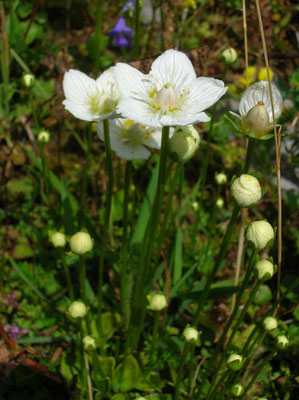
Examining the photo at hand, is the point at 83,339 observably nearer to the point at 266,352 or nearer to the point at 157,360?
the point at 157,360

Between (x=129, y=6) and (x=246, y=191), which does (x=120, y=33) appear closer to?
(x=129, y=6)

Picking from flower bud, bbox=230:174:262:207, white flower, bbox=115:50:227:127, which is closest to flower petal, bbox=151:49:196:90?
white flower, bbox=115:50:227:127

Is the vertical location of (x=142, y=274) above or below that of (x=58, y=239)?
below

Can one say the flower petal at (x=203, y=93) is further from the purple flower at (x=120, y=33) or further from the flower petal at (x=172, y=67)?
the purple flower at (x=120, y=33)

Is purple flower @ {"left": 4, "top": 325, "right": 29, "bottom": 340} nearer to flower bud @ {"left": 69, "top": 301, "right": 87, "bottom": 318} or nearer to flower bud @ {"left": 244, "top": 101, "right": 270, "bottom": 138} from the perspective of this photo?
flower bud @ {"left": 69, "top": 301, "right": 87, "bottom": 318}

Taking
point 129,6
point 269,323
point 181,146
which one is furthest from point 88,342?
point 129,6

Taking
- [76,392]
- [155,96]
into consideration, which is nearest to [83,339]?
[76,392]
